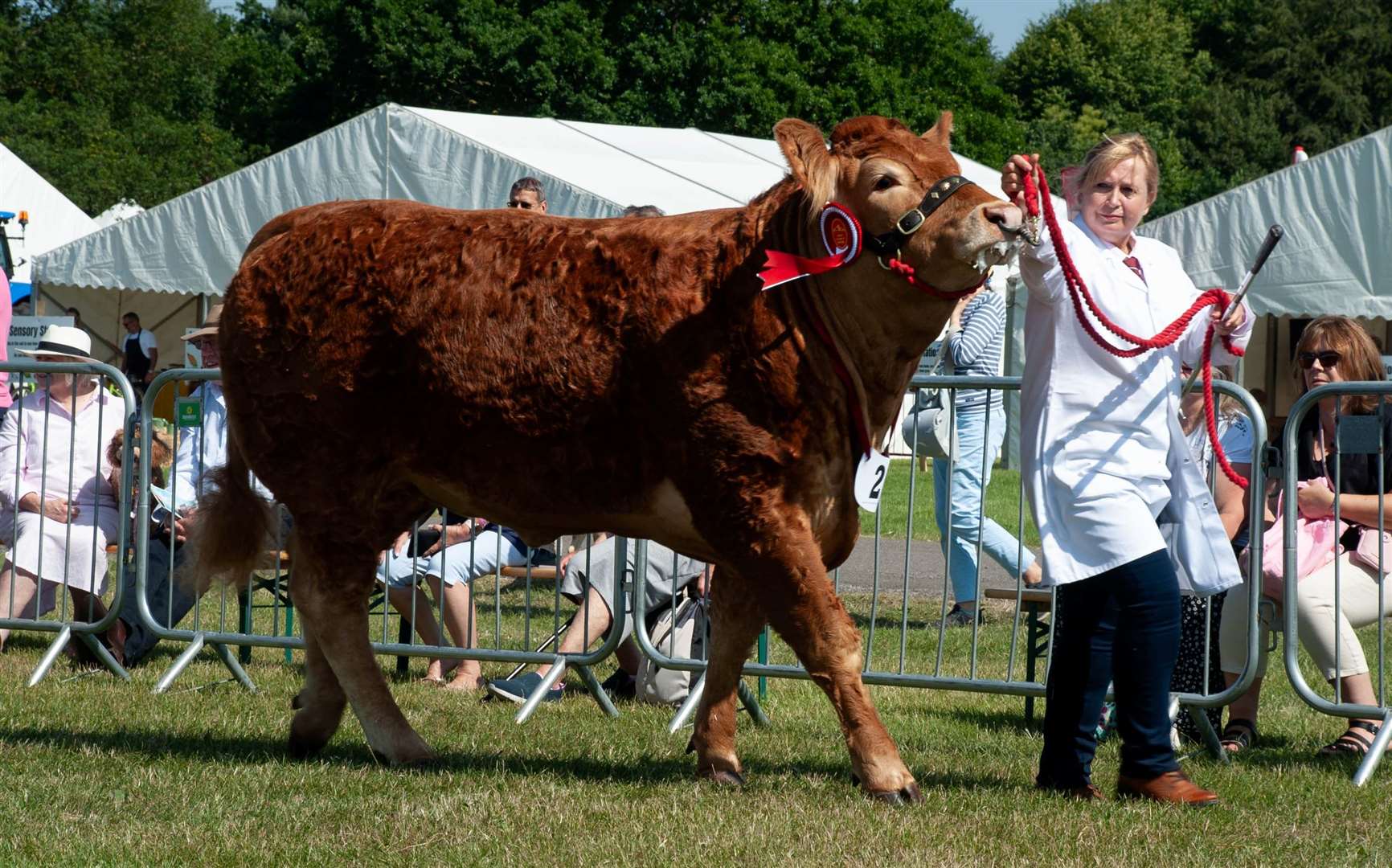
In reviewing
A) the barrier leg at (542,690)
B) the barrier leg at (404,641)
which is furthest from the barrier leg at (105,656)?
the barrier leg at (542,690)

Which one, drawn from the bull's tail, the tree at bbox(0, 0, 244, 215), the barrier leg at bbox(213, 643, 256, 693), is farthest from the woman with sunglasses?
the tree at bbox(0, 0, 244, 215)

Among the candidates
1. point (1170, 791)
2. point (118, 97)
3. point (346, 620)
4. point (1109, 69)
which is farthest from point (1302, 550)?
point (1109, 69)

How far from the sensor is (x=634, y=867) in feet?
A: 12.2

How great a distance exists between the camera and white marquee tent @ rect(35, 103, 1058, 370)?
15.5m

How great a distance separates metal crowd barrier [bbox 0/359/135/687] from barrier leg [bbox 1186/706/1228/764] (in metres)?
4.42

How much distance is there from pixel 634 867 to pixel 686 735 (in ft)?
7.08

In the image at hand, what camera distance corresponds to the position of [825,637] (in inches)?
169

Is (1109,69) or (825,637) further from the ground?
(1109,69)

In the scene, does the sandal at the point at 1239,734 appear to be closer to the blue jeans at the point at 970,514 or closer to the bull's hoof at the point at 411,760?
the blue jeans at the point at 970,514

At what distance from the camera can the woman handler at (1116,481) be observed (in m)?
4.30

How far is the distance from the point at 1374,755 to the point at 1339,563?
0.74m

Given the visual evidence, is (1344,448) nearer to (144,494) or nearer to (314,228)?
(314,228)

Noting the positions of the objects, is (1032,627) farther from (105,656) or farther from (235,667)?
(105,656)

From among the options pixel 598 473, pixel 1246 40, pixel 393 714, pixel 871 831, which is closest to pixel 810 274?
pixel 598 473
